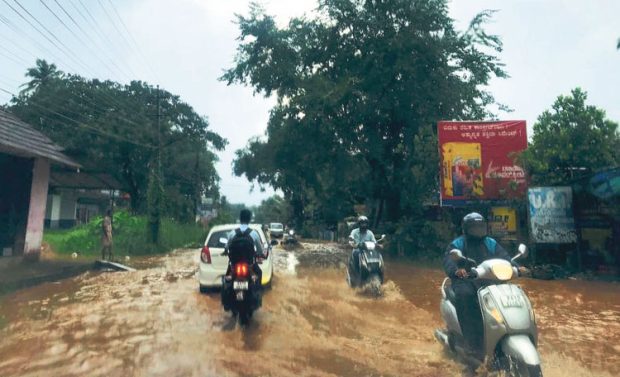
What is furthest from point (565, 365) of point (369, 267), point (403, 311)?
point (369, 267)

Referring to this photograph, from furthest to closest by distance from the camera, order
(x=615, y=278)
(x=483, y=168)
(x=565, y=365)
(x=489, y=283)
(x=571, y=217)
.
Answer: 1. (x=483, y=168)
2. (x=571, y=217)
3. (x=615, y=278)
4. (x=565, y=365)
5. (x=489, y=283)

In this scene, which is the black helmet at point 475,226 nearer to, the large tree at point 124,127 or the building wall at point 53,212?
the large tree at point 124,127

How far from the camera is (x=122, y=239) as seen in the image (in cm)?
2156

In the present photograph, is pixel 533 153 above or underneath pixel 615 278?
above

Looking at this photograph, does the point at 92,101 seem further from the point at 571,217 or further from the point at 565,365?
the point at 565,365

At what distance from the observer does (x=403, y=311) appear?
8555 millimetres

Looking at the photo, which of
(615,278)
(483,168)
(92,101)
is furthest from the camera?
(92,101)

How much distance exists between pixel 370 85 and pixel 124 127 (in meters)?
21.3

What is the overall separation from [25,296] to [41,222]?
5.59m

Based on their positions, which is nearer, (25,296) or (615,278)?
(25,296)

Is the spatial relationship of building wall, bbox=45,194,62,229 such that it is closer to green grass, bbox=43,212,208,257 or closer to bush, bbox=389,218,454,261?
green grass, bbox=43,212,208,257

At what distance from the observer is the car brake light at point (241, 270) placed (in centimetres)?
659

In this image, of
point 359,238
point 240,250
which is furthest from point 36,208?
point 240,250

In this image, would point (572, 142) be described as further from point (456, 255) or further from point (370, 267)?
point (456, 255)
